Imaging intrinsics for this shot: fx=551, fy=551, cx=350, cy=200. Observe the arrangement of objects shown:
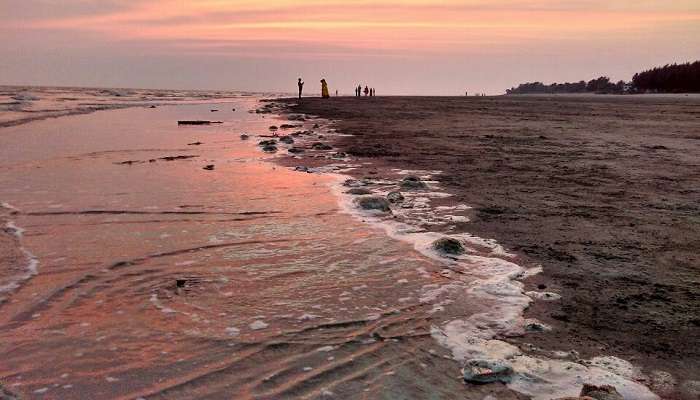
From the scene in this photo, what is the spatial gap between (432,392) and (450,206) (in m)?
3.91

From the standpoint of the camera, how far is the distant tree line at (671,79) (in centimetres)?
5597

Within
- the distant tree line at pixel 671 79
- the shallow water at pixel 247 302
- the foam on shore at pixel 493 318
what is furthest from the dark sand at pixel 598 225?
the distant tree line at pixel 671 79

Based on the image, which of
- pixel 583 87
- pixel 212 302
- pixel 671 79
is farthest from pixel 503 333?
pixel 583 87

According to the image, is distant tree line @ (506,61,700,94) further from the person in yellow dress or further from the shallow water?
the shallow water

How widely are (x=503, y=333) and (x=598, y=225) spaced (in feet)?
8.93

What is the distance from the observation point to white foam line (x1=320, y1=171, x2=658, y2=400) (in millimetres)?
2609

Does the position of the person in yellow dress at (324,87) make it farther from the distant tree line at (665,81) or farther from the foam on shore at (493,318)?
the foam on shore at (493,318)

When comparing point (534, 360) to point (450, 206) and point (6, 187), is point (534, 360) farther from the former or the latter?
point (6, 187)

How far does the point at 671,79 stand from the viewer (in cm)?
5847

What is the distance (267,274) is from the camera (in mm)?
4062

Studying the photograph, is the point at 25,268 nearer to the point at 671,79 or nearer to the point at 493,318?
the point at 493,318

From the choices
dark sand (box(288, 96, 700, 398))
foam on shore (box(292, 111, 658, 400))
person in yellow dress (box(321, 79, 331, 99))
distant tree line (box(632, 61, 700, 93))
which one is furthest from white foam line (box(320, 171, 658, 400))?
distant tree line (box(632, 61, 700, 93))

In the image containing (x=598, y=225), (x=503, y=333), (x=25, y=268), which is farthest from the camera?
(x=598, y=225)

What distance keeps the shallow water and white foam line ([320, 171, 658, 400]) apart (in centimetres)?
1
